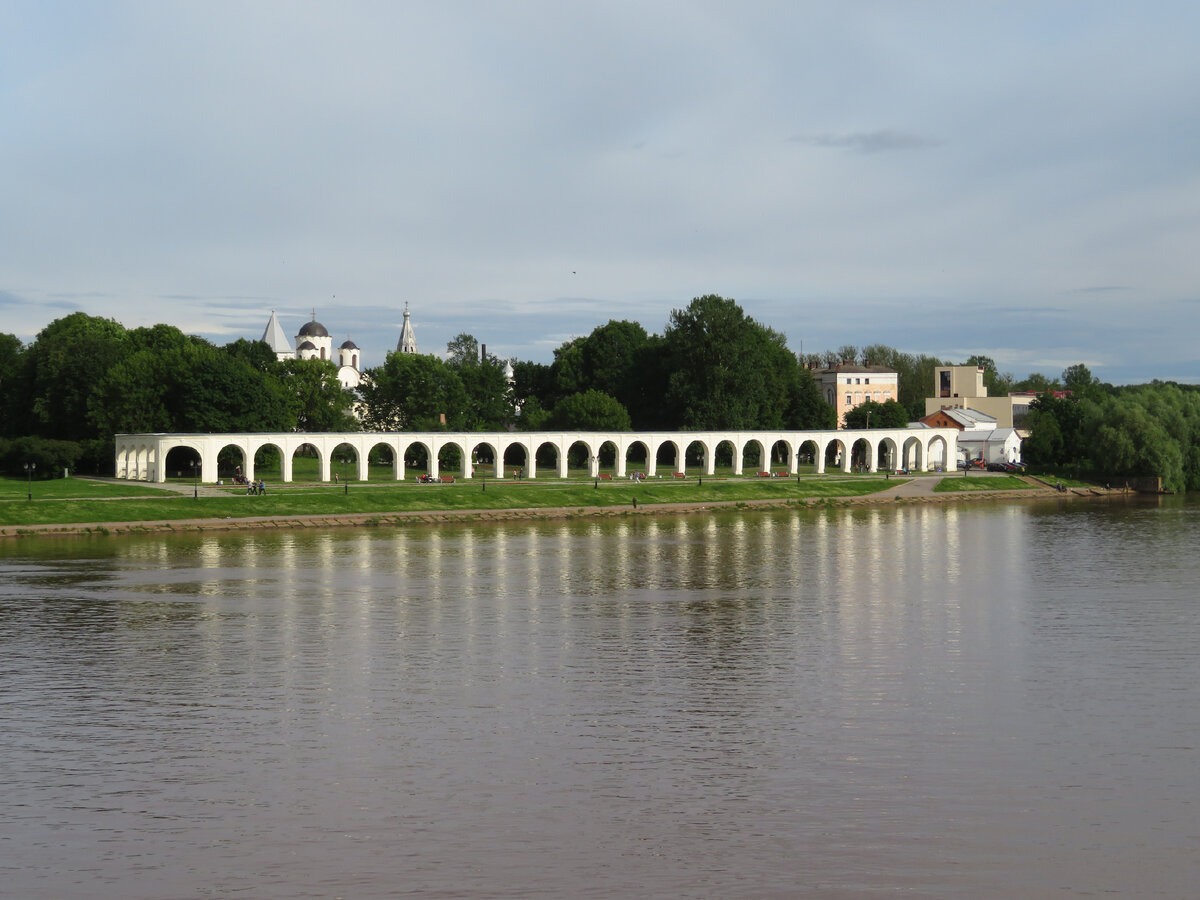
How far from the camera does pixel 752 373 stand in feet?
365

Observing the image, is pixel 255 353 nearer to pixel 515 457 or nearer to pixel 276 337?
pixel 515 457

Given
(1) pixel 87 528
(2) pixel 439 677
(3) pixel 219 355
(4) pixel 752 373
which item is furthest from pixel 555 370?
(2) pixel 439 677

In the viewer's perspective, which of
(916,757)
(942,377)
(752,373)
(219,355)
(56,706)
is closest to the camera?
(916,757)

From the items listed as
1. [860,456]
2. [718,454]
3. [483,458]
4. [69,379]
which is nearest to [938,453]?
[860,456]

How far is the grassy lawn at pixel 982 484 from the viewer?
92.4 metres

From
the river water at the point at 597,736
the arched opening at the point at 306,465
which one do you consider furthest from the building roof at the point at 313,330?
the river water at the point at 597,736

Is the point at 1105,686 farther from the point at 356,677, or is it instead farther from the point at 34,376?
the point at 34,376

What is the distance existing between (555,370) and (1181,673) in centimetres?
10601

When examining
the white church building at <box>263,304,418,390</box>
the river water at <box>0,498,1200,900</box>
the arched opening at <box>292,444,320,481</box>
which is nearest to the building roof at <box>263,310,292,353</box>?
the white church building at <box>263,304,418,390</box>

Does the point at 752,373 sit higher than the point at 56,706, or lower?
higher

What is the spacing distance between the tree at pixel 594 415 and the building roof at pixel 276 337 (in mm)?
79045

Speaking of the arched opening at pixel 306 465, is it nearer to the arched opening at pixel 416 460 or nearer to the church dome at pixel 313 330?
the arched opening at pixel 416 460

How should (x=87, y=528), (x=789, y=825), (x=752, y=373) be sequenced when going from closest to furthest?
(x=789, y=825) < (x=87, y=528) < (x=752, y=373)

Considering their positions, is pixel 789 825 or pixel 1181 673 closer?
pixel 789 825
